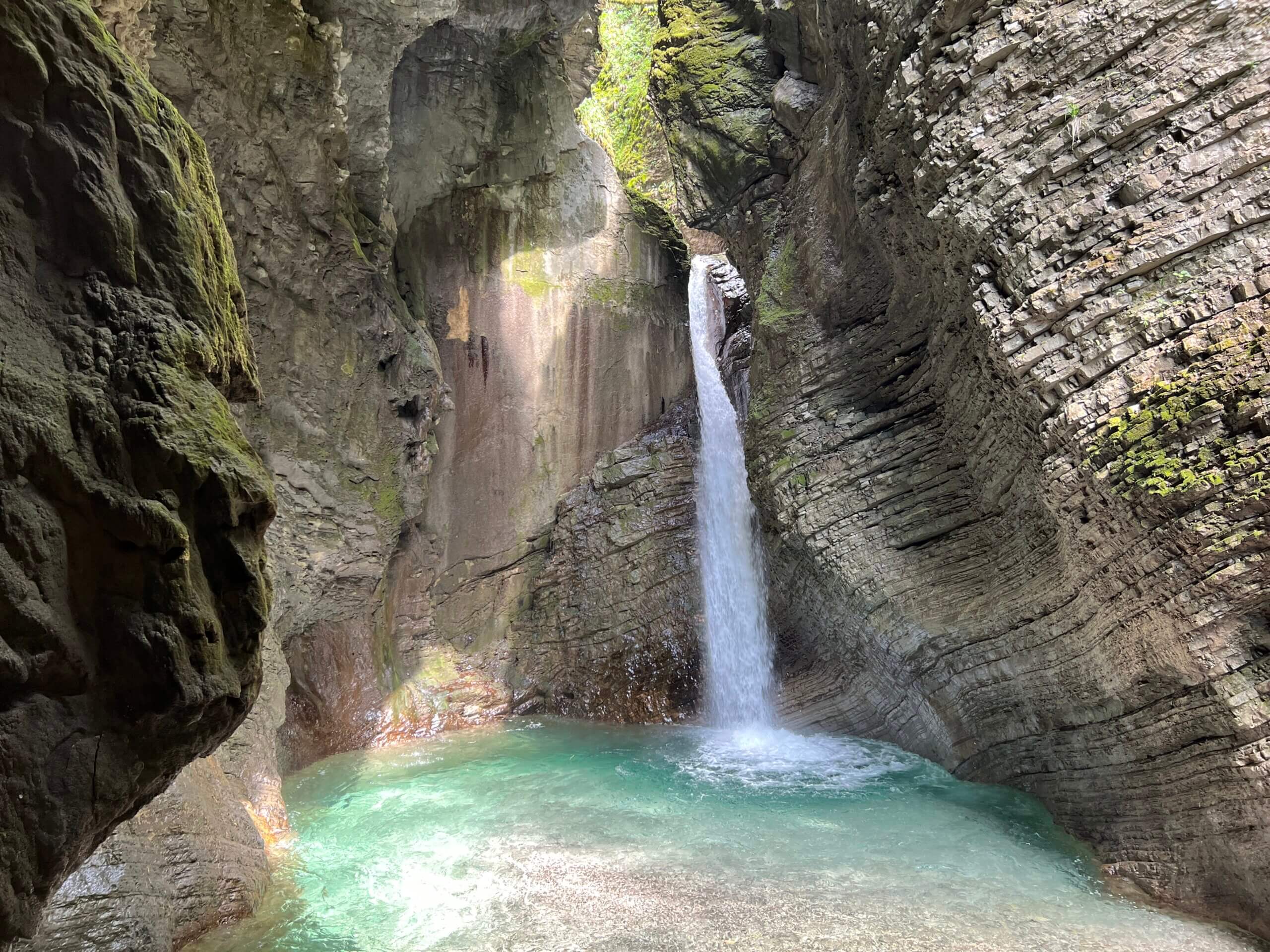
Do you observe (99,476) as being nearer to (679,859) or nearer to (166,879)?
(166,879)

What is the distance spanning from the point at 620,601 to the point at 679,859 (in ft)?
22.1

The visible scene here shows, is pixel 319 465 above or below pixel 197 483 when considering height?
above

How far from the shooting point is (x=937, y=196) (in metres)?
7.11

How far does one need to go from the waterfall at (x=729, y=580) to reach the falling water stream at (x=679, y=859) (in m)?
0.97

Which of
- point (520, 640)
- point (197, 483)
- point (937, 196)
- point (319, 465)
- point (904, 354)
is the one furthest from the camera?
point (520, 640)

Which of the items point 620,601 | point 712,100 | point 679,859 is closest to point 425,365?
point 620,601

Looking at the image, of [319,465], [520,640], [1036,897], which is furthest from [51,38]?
[520,640]

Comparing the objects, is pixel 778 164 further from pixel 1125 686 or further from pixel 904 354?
pixel 1125 686

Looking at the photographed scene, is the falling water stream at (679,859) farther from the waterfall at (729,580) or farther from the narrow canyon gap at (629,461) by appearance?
the waterfall at (729,580)

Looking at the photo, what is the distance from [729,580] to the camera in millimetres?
12430

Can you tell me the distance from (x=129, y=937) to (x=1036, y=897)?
18.1ft

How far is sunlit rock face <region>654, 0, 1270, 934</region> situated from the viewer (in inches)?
206

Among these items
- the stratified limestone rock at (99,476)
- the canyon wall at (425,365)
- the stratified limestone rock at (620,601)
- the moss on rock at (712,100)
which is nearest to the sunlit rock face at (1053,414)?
the moss on rock at (712,100)

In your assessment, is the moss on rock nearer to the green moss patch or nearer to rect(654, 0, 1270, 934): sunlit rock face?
rect(654, 0, 1270, 934): sunlit rock face
